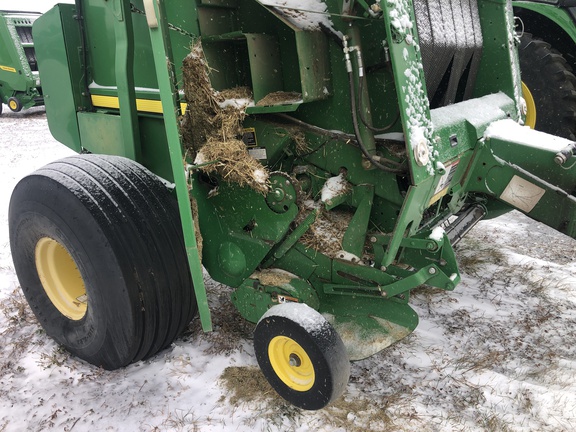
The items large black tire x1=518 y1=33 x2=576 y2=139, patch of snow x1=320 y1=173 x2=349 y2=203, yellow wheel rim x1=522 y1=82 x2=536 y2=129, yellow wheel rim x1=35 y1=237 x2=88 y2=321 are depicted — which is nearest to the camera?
patch of snow x1=320 y1=173 x2=349 y2=203

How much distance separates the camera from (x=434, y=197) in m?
2.63

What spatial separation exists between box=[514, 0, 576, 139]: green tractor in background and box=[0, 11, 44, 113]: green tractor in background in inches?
348

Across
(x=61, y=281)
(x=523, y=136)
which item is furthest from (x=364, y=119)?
(x=61, y=281)

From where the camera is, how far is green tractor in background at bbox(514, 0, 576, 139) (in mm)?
4445

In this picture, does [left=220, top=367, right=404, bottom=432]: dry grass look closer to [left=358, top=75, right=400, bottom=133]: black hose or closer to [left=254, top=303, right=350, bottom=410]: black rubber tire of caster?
[left=254, top=303, right=350, bottom=410]: black rubber tire of caster

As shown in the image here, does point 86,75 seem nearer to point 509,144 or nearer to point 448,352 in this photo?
point 509,144

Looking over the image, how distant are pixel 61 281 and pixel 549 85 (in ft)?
14.6

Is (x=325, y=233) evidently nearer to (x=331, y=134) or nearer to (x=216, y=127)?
(x=331, y=134)

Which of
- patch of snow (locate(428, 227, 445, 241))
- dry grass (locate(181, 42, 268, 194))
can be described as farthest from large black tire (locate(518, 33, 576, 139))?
dry grass (locate(181, 42, 268, 194))

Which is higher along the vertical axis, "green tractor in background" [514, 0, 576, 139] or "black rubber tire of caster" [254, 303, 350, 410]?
"green tractor in background" [514, 0, 576, 139]

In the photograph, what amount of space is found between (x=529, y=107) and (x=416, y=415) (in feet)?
11.5

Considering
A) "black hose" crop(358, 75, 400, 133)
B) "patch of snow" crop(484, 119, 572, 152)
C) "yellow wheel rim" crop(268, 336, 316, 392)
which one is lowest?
"yellow wheel rim" crop(268, 336, 316, 392)

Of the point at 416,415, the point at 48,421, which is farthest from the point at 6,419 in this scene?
the point at 416,415

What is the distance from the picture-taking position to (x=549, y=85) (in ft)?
14.8
